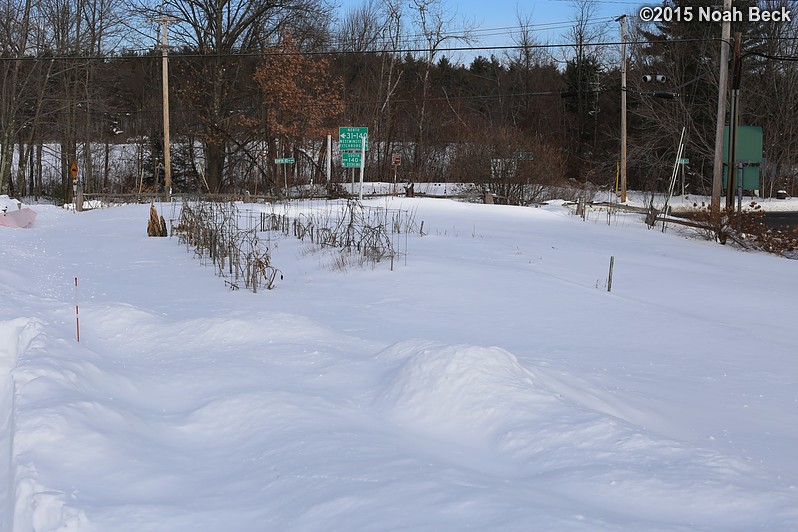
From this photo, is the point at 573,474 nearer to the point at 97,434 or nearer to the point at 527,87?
the point at 97,434

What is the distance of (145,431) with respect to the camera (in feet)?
16.2

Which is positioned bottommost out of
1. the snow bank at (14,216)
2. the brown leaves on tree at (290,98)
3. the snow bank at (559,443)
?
the snow bank at (559,443)

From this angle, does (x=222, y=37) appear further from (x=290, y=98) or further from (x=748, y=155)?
(x=748, y=155)

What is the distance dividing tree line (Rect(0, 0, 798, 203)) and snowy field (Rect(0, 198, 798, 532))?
16.5 metres

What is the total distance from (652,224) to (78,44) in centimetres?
→ 2741

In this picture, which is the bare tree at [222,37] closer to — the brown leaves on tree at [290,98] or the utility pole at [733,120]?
the brown leaves on tree at [290,98]

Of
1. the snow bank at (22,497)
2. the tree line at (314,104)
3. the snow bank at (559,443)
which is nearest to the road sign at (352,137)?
the tree line at (314,104)

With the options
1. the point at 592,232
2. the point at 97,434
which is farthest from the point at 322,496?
the point at 592,232

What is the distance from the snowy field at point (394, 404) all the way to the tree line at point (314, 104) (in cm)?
1649

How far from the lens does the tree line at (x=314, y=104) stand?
107 feet

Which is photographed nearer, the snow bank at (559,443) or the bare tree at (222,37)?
the snow bank at (559,443)

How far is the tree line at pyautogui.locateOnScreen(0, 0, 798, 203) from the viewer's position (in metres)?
32.8

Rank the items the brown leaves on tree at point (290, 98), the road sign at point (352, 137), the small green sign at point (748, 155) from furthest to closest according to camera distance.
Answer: the brown leaves on tree at point (290, 98) → the road sign at point (352, 137) → the small green sign at point (748, 155)

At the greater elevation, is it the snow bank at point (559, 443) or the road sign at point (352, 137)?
the road sign at point (352, 137)
